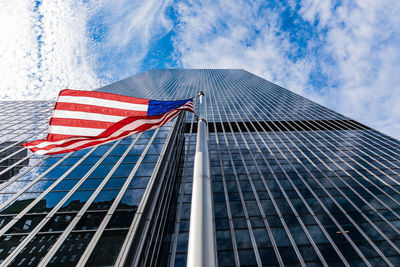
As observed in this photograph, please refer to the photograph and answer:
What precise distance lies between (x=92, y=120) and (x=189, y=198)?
64.1ft

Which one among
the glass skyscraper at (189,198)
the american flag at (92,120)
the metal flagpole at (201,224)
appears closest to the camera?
the metal flagpole at (201,224)

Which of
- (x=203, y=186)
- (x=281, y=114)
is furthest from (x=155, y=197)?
(x=281, y=114)

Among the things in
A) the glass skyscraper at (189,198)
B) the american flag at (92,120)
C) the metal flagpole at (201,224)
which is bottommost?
the glass skyscraper at (189,198)

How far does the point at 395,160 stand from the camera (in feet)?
119

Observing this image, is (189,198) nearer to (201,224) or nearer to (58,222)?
(58,222)

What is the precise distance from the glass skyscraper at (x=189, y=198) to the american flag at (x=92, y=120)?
5.37 metres

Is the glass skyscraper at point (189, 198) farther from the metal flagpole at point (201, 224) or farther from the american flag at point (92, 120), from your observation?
the metal flagpole at point (201, 224)

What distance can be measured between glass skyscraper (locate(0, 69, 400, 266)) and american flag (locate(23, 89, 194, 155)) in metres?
5.37

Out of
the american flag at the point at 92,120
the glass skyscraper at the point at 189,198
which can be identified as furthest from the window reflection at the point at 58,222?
the american flag at the point at 92,120

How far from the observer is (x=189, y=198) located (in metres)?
26.0

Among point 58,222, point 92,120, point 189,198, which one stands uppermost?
point 92,120

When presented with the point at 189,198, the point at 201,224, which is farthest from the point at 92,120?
the point at 189,198

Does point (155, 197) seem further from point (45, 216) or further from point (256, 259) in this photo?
point (256, 259)

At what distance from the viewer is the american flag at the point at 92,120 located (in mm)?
8680
